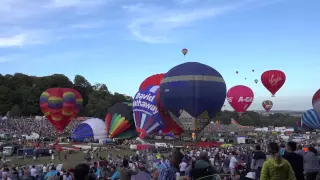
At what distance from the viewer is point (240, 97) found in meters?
41.8

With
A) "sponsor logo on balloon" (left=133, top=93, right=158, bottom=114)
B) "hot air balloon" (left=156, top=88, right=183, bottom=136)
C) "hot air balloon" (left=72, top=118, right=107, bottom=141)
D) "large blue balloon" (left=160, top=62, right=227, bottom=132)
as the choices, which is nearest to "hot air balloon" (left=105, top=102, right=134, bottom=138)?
"hot air balloon" (left=72, top=118, right=107, bottom=141)

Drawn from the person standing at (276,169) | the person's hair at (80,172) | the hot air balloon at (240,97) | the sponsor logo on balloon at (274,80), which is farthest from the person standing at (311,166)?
Result: the hot air balloon at (240,97)

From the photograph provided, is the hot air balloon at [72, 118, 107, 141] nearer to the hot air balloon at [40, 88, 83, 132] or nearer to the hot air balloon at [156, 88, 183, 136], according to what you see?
the hot air balloon at [40, 88, 83, 132]

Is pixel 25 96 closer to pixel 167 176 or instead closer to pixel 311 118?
pixel 311 118

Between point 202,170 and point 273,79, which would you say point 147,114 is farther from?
point 202,170

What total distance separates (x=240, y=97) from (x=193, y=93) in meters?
17.5

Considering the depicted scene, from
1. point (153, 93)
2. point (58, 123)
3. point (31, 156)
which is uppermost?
point (153, 93)

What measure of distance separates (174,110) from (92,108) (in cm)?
4347

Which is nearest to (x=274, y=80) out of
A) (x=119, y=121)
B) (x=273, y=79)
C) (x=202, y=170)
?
(x=273, y=79)

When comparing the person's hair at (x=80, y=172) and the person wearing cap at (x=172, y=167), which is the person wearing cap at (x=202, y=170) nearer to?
the person wearing cap at (x=172, y=167)

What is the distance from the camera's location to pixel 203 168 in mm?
4695

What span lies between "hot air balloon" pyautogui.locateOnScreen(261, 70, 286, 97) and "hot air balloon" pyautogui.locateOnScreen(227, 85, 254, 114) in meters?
6.01

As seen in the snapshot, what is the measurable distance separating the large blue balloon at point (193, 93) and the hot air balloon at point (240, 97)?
1548 centimetres

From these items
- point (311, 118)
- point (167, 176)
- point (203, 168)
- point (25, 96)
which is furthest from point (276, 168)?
point (25, 96)
